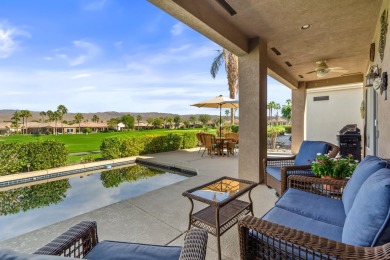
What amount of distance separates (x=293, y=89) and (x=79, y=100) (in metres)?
13.2

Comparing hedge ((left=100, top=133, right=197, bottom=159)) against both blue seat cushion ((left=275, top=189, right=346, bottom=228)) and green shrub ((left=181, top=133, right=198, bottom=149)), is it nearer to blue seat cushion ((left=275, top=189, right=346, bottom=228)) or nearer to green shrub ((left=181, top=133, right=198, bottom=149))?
green shrub ((left=181, top=133, right=198, bottom=149))

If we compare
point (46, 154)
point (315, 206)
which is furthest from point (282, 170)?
point (46, 154)

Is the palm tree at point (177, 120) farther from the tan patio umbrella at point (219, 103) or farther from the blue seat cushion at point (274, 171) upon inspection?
the blue seat cushion at point (274, 171)

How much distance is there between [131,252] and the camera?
128 cm

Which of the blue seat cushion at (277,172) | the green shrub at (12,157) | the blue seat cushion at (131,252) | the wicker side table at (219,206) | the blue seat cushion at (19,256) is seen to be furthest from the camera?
the green shrub at (12,157)

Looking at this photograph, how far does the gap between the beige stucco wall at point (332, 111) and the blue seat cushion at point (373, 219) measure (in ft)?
29.5

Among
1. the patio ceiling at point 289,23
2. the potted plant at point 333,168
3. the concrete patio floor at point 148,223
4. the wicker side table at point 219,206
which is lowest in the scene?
the concrete patio floor at point 148,223

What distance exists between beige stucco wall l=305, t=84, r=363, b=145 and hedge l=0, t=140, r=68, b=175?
9.92m

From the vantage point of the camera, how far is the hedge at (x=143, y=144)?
726 cm

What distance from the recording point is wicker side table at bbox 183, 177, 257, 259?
1923 millimetres

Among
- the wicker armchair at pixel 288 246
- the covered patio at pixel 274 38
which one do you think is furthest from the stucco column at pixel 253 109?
the wicker armchair at pixel 288 246

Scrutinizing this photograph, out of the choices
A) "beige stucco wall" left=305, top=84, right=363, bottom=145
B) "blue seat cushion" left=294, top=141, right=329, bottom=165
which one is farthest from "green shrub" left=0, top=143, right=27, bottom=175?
"beige stucco wall" left=305, top=84, right=363, bottom=145

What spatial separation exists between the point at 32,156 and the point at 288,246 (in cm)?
655

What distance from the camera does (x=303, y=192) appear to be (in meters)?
2.28
